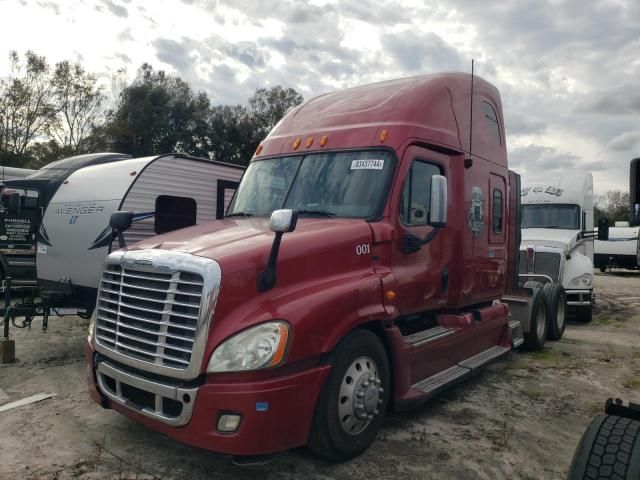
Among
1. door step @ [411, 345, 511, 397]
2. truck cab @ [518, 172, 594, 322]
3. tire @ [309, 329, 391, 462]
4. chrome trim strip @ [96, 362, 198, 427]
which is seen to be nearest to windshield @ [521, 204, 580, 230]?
truck cab @ [518, 172, 594, 322]

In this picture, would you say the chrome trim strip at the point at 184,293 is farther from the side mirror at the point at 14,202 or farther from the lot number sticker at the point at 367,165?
the side mirror at the point at 14,202

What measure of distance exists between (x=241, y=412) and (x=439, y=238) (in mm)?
2819

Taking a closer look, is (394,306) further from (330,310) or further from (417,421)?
(417,421)

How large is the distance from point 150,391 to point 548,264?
9.59 metres

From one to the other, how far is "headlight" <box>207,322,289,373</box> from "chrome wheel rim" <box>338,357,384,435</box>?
0.77m

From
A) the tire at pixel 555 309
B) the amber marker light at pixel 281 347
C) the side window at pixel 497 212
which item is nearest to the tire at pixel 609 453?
the amber marker light at pixel 281 347

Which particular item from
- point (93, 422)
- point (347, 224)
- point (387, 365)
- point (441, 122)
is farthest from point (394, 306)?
point (93, 422)

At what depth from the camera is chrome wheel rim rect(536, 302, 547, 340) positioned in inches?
335

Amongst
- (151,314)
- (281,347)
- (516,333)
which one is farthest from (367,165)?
(516,333)

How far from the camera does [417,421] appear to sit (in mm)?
5004

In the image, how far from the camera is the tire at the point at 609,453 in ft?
8.57

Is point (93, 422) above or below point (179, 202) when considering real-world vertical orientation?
below

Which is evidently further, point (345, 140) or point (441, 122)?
point (441, 122)

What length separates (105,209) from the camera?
300 inches
